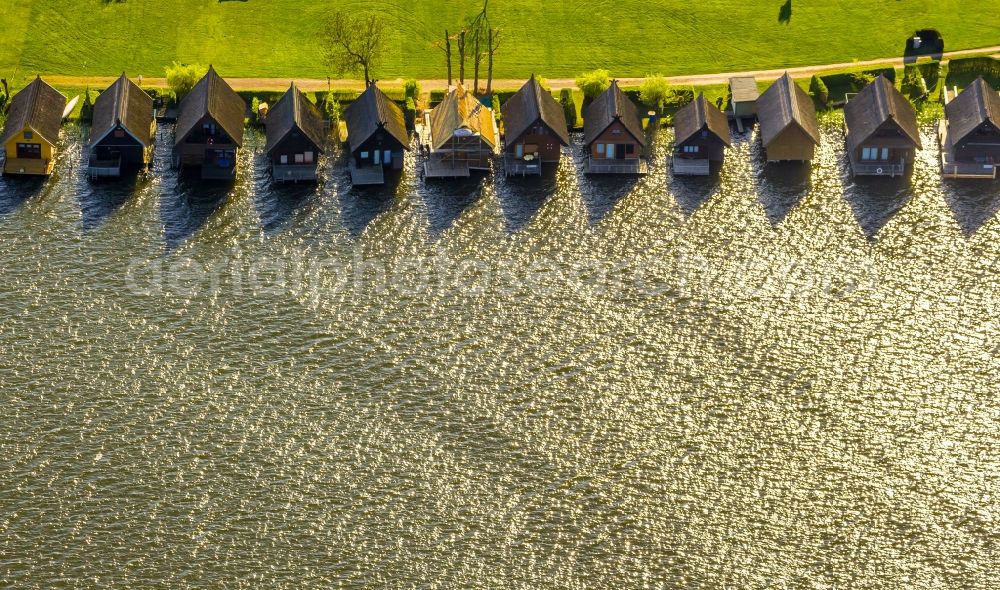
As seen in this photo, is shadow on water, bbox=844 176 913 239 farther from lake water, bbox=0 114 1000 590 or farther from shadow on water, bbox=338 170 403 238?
shadow on water, bbox=338 170 403 238

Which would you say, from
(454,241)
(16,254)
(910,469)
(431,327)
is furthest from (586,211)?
(16,254)

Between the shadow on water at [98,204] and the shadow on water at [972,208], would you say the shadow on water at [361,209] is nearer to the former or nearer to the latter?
the shadow on water at [98,204]

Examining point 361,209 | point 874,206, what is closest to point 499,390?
point 361,209

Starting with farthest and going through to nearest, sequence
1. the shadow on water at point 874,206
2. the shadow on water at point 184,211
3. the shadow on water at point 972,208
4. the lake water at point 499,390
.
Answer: the shadow on water at point 972,208, the shadow on water at point 874,206, the shadow on water at point 184,211, the lake water at point 499,390

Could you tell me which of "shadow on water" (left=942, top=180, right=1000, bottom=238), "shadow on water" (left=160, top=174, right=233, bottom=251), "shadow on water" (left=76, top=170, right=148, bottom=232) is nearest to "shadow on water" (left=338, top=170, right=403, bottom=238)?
"shadow on water" (left=160, top=174, right=233, bottom=251)

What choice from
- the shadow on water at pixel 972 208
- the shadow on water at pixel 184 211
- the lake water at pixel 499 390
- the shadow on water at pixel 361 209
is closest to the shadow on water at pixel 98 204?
the lake water at pixel 499 390

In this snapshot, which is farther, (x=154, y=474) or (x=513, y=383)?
(x=513, y=383)

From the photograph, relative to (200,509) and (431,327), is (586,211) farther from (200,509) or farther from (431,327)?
(200,509)
